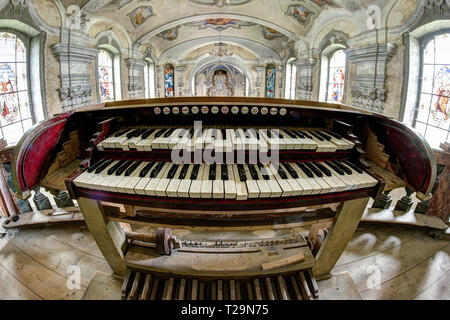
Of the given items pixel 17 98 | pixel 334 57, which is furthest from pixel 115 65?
pixel 334 57

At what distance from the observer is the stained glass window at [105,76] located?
8.18 metres

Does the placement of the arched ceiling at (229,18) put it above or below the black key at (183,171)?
above

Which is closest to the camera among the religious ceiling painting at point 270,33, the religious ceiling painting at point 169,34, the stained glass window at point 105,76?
the stained glass window at point 105,76

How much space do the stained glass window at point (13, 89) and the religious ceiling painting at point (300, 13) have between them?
26.0 ft

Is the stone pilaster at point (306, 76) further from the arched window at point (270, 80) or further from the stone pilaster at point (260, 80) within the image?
the stone pilaster at point (260, 80)

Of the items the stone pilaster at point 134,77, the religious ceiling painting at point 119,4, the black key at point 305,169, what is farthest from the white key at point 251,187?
the stone pilaster at point 134,77

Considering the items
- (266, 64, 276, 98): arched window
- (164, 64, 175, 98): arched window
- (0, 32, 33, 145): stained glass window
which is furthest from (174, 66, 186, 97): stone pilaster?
(0, 32, 33, 145): stained glass window

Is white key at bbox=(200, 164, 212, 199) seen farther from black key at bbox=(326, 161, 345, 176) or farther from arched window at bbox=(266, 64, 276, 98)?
arched window at bbox=(266, 64, 276, 98)

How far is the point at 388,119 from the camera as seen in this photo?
1727 mm

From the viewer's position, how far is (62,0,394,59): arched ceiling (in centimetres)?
629

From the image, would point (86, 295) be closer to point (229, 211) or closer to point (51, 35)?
point (229, 211)

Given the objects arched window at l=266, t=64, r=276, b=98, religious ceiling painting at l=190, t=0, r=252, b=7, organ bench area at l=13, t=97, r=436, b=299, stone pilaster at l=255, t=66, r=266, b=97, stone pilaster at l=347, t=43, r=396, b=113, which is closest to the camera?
organ bench area at l=13, t=97, r=436, b=299

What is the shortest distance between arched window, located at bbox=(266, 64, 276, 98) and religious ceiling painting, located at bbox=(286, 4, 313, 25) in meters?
5.71

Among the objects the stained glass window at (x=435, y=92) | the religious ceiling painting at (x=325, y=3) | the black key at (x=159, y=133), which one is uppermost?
the religious ceiling painting at (x=325, y=3)
